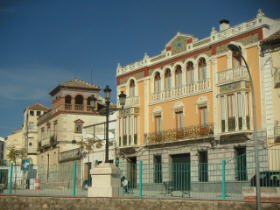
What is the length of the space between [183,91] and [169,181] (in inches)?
495

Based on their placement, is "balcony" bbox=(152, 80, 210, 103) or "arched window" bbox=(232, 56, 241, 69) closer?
"arched window" bbox=(232, 56, 241, 69)

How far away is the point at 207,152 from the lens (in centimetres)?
2875

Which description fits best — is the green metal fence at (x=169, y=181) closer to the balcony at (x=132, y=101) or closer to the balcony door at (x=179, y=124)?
the balcony door at (x=179, y=124)

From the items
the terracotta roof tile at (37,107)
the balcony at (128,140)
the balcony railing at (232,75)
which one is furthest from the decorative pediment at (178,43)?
the terracotta roof tile at (37,107)

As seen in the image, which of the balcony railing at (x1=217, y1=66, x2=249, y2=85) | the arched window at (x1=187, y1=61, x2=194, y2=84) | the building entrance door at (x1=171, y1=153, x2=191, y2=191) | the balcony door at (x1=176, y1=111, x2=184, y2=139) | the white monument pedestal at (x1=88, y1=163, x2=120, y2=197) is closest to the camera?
A: the building entrance door at (x1=171, y1=153, x2=191, y2=191)

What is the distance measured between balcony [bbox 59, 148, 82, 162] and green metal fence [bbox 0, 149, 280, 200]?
17782 millimetres

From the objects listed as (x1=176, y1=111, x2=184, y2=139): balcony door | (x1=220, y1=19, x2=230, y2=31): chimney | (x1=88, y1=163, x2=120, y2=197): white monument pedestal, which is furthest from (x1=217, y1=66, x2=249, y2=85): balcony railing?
(x1=88, y1=163, x2=120, y2=197): white monument pedestal

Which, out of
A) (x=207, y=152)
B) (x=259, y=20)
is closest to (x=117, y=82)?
(x=207, y=152)

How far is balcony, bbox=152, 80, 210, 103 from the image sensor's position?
29.8 metres

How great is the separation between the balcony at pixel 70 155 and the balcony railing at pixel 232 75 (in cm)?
1896

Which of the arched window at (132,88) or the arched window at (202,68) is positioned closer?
the arched window at (202,68)

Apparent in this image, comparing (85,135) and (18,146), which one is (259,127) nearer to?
(85,135)

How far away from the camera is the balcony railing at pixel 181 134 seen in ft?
94.4

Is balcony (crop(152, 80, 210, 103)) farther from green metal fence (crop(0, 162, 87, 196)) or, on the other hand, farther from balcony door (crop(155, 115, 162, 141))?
green metal fence (crop(0, 162, 87, 196))
